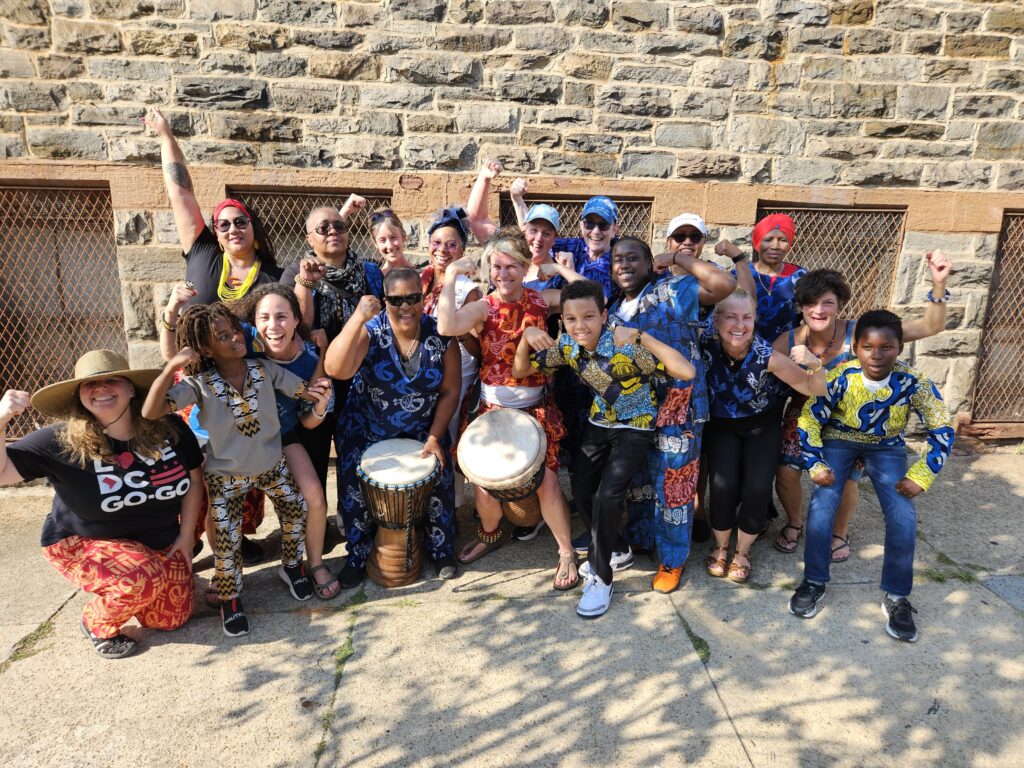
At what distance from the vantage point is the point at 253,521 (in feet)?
11.7

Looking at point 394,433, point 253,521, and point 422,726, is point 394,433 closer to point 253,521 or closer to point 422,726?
point 253,521

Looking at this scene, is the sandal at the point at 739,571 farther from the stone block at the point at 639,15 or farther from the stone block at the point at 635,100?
the stone block at the point at 639,15

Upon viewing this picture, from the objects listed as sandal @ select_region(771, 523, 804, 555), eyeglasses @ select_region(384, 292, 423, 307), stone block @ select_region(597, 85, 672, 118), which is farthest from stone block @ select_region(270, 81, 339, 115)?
sandal @ select_region(771, 523, 804, 555)

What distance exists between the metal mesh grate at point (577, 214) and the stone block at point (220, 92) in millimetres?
1913

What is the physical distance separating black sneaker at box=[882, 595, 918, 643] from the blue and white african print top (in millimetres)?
1064

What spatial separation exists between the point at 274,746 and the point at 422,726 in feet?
1.81

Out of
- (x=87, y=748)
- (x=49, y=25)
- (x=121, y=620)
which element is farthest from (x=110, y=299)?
(x=87, y=748)

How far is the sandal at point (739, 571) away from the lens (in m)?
3.33

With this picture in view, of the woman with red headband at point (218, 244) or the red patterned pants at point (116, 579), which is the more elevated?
the woman with red headband at point (218, 244)

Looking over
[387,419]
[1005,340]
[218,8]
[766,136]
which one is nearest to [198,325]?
[387,419]

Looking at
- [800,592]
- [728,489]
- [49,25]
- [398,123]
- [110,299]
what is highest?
[49,25]

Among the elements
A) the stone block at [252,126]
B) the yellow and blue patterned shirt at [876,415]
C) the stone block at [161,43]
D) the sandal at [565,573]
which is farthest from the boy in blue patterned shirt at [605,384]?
the stone block at [161,43]

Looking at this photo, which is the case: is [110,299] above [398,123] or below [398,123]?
below

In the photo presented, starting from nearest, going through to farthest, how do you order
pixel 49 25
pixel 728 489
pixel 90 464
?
1. pixel 90 464
2. pixel 728 489
3. pixel 49 25
